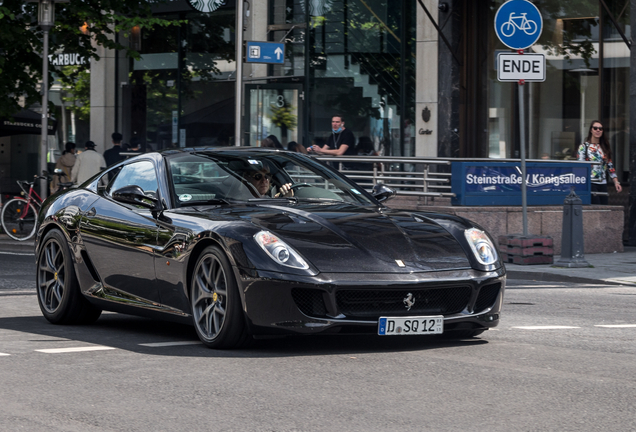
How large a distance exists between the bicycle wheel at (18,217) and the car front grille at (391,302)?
1335 cm

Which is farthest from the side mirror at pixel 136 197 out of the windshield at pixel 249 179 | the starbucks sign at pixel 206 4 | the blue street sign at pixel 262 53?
the starbucks sign at pixel 206 4

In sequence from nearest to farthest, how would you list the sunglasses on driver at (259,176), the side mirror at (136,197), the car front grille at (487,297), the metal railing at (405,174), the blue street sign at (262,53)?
1. the car front grille at (487,297)
2. the side mirror at (136,197)
3. the sunglasses on driver at (259,176)
4. the metal railing at (405,174)
5. the blue street sign at (262,53)

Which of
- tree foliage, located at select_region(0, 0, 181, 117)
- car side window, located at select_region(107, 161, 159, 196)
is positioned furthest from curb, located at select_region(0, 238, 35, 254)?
car side window, located at select_region(107, 161, 159, 196)

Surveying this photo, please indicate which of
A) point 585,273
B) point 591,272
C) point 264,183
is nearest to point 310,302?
point 264,183

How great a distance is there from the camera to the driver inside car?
7832mm

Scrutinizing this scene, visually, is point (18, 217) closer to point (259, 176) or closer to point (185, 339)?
point (259, 176)

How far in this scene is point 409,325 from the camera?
6.69 m

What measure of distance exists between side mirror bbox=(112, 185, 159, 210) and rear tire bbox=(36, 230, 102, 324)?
2.77ft

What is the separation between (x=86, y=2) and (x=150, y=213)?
13187mm

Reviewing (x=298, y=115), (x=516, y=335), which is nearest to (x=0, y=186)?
(x=298, y=115)

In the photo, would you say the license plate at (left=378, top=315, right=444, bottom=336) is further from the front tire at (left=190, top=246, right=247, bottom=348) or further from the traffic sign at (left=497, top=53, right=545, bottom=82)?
the traffic sign at (left=497, top=53, right=545, bottom=82)

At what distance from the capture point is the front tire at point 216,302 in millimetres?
6750

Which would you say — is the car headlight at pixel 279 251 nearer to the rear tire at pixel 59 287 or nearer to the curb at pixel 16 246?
the rear tire at pixel 59 287

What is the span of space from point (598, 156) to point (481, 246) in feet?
36.9
